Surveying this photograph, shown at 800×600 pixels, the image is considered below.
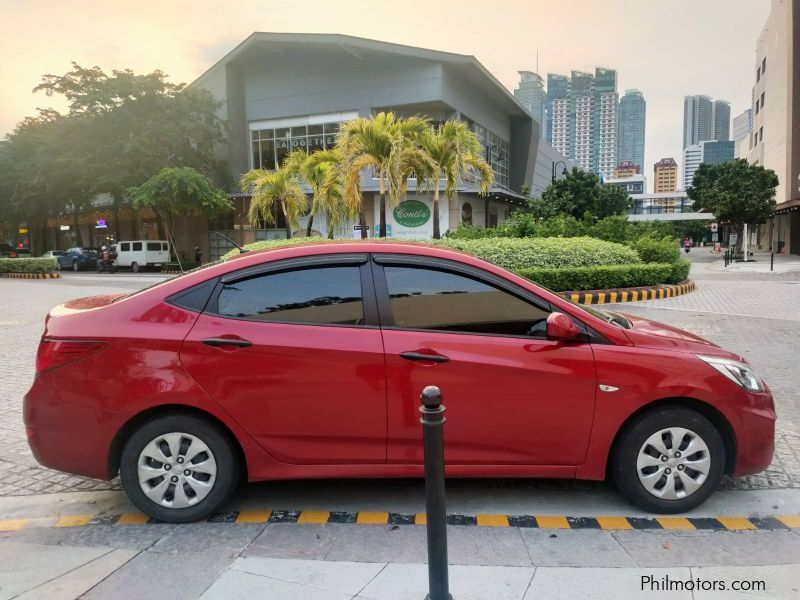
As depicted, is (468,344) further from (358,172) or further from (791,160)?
(791,160)

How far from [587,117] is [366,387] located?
506ft

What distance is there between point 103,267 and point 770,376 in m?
36.7

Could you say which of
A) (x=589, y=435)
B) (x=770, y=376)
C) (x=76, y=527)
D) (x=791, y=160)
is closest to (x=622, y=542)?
(x=589, y=435)

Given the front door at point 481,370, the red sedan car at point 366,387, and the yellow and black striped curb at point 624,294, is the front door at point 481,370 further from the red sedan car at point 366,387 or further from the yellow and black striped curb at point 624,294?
the yellow and black striped curb at point 624,294

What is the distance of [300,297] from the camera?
3439mm

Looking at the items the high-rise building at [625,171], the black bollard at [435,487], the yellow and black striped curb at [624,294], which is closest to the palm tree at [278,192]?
the yellow and black striped curb at [624,294]

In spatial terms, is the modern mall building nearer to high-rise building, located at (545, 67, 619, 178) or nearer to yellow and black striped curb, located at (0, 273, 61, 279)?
yellow and black striped curb, located at (0, 273, 61, 279)

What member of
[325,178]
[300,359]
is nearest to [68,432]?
[300,359]

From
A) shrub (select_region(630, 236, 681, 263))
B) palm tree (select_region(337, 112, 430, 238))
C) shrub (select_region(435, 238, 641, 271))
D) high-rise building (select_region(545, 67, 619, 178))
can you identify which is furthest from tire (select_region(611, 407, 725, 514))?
high-rise building (select_region(545, 67, 619, 178))

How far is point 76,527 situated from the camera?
3436 mm

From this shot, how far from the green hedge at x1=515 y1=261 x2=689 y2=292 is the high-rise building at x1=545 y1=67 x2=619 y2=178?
12970 centimetres

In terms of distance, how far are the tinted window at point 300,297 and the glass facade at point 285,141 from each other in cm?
3237

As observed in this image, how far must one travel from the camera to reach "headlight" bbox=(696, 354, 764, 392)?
3.42 metres

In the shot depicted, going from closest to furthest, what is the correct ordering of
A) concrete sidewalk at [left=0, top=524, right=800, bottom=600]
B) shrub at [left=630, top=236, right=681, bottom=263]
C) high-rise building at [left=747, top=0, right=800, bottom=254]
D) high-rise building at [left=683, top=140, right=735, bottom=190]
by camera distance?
concrete sidewalk at [left=0, top=524, right=800, bottom=600] < shrub at [left=630, top=236, right=681, bottom=263] < high-rise building at [left=747, top=0, right=800, bottom=254] < high-rise building at [left=683, top=140, right=735, bottom=190]
